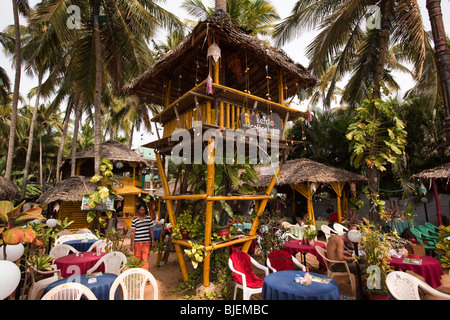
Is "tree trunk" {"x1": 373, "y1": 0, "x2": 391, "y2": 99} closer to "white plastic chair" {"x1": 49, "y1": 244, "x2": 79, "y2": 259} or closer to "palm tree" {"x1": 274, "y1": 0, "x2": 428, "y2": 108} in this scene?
"palm tree" {"x1": 274, "y1": 0, "x2": 428, "y2": 108}

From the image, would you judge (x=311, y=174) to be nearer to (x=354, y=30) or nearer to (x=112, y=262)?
(x=354, y=30)

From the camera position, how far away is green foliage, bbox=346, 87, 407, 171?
7934 millimetres

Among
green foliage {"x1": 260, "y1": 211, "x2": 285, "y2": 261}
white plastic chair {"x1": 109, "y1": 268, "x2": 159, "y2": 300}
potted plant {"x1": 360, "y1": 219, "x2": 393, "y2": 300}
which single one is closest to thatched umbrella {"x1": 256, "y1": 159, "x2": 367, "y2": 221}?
green foliage {"x1": 260, "y1": 211, "x2": 285, "y2": 261}

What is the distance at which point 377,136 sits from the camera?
8.48 m

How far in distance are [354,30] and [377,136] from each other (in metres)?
4.93

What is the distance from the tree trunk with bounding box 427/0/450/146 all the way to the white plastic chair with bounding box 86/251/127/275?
6885 mm

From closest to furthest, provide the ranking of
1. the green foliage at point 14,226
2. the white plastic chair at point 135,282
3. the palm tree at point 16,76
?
the green foliage at point 14,226
the white plastic chair at point 135,282
the palm tree at point 16,76

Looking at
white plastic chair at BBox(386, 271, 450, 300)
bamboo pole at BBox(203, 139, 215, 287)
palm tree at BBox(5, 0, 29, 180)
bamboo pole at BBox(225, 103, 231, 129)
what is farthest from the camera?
palm tree at BBox(5, 0, 29, 180)

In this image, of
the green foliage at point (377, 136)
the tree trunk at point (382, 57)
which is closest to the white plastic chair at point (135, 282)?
the green foliage at point (377, 136)

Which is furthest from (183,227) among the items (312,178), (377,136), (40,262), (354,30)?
(354,30)

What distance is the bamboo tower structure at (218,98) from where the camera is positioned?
4.79 meters

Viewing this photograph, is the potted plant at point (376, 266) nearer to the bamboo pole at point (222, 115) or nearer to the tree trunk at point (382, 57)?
the bamboo pole at point (222, 115)

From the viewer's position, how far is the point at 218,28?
4738 mm

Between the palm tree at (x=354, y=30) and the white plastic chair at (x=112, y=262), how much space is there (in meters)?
9.76
